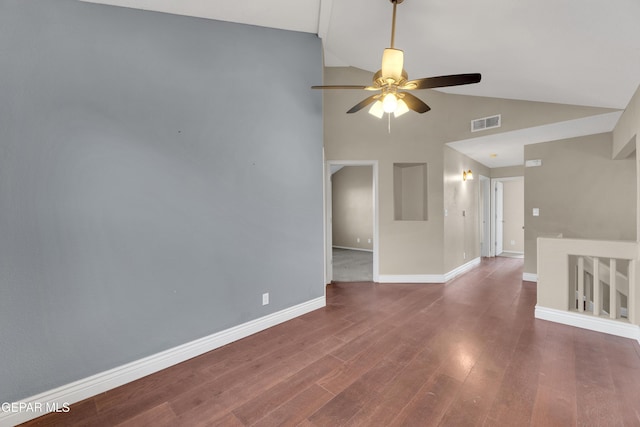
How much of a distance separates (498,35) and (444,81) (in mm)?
919

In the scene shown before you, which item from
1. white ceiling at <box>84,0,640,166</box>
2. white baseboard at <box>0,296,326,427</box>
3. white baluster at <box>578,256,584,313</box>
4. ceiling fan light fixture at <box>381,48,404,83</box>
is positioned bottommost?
white baseboard at <box>0,296,326,427</box>

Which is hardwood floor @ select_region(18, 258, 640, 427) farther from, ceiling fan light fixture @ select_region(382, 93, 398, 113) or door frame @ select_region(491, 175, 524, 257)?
door frame @ select_region(491, 175, 524, 257)

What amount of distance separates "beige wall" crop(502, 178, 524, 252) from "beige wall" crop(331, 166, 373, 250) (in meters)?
3.72

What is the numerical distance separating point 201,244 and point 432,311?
9.03 feet

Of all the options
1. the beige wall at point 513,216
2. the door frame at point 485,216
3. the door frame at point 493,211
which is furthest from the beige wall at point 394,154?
the beige wall at point 513,216

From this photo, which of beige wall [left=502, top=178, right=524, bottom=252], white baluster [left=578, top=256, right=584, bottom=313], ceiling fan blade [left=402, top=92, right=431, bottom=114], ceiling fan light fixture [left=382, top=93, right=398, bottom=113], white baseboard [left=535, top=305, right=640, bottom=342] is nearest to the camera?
ceiling fan light fixture [left=382, top=93, right=398, bottom=113]

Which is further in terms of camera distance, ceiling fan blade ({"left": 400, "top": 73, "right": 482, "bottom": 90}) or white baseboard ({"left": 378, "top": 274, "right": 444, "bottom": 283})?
white baseboard ({"left": 378, "top": 274, "right": 444, "bottom": 283})

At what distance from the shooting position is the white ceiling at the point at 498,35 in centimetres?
188

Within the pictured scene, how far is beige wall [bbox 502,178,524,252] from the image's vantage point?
7035mm

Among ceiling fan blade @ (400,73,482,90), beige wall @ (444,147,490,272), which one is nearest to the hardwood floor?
beige wall @ (444,147,490,272)

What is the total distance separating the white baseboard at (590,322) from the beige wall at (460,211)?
5.12 feet

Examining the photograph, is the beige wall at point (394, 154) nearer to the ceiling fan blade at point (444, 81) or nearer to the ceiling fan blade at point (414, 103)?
the ceiling fan blade at point (414, 103)

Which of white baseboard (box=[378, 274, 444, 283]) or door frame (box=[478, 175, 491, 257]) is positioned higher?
door frame (box=[478, 175, 491, 257])

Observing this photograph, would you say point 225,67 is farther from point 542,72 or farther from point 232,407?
point 542,72
